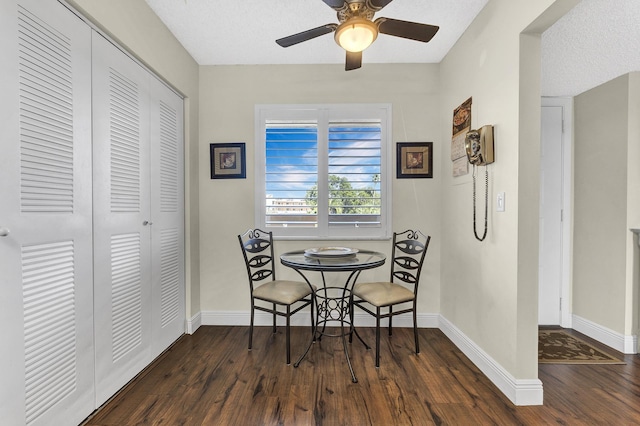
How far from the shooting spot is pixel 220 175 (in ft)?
9.46

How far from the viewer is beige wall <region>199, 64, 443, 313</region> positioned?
2.85 metres

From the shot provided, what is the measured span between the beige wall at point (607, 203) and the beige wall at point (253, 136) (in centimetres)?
138

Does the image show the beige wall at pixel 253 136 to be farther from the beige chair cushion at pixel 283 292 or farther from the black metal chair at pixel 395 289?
the beige chair cushion at pixel 283 292

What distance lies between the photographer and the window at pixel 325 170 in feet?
9.32

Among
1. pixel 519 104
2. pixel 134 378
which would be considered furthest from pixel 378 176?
pixel 134 378

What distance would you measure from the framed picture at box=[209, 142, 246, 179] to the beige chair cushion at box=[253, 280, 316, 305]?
1.15m

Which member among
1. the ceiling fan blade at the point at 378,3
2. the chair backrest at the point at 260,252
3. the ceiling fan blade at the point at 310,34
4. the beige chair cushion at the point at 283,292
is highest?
the ceiling fan blade at the point at 378,3

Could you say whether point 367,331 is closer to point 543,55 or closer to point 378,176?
point 378,176

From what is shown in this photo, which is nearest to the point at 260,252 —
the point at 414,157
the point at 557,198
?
the point at 414,157

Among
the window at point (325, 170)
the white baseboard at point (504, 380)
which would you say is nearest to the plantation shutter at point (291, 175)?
the window at point (325, 170)

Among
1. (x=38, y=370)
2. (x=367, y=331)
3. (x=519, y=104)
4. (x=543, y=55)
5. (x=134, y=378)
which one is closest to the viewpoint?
(x=38, y=370)

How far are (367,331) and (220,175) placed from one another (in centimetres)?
210

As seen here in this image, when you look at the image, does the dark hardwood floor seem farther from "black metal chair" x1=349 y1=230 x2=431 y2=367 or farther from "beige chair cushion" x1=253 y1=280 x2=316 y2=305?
"beige chair cushion" x1=253 y1=280 x2=316 y2=305

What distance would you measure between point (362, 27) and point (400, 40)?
3.60ft
